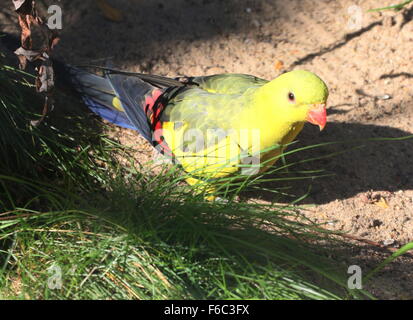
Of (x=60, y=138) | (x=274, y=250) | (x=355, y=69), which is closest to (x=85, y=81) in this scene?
(x=60, y=138)

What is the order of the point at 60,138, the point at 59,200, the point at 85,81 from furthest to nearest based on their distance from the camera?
the point at 85,81, the point at 60,138, the point at 59,200

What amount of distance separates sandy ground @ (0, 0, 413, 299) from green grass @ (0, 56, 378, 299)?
1.99 ft

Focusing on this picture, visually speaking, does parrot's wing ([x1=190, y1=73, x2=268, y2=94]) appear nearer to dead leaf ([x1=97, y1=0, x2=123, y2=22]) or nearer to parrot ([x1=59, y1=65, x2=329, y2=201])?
parrot ([x1=59, y1=65, x2=329, y2=201])

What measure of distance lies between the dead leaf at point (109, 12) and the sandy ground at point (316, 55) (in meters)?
0.03

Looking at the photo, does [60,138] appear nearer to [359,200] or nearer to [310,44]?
[359,200]

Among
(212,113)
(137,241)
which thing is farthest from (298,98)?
(137,241)

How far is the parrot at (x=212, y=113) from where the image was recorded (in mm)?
2521

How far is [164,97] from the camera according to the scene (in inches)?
113

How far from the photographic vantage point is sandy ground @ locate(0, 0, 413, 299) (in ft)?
9.92

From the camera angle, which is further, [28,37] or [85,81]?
[85,81]

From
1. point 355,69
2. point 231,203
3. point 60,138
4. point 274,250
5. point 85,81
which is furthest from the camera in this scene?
point 355,69

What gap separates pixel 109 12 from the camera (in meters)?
3.62

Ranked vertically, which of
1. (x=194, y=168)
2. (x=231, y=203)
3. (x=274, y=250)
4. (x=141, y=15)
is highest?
(x=141, y=15)

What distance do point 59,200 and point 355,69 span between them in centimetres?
203
